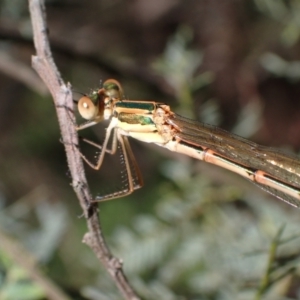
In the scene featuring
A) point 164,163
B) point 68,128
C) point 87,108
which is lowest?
point 68,128

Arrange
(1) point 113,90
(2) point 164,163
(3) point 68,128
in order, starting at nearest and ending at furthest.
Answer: (3) point 68,128, (1) point 113,90, (2) point 164,163

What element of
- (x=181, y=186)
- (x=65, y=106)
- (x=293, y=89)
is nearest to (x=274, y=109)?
(x=293, y=89)

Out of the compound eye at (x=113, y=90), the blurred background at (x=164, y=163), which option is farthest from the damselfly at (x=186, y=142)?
the blurred background at (x=164, y=163)

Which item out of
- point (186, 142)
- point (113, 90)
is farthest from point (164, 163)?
point (113, 90)

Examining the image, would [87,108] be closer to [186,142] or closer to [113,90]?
[113,90]

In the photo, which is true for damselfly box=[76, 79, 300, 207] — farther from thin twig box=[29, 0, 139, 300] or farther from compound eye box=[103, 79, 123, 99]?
thin twig box=[29, 0, 139, 300]

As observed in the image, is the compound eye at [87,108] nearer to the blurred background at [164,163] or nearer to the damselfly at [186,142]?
the damselfly at [186,142]
